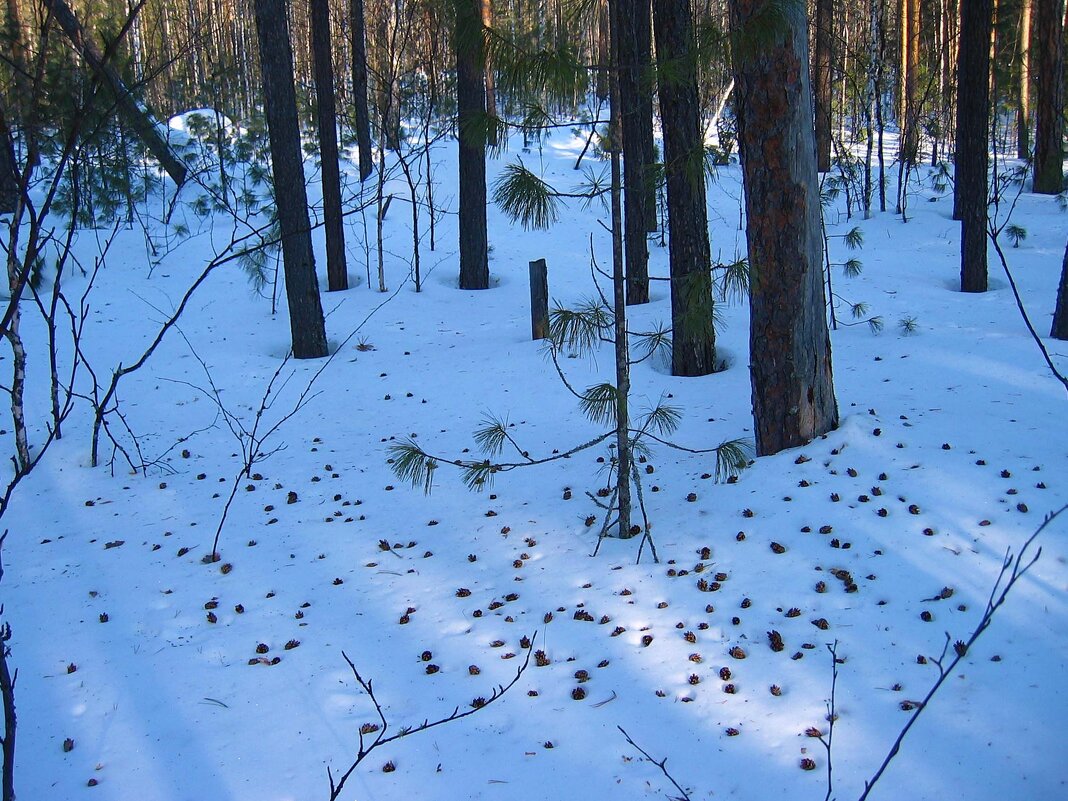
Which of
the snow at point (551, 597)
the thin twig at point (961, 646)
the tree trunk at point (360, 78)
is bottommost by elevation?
the snow at point (551, 597)

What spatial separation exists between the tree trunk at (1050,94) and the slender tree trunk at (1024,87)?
197 centimetres

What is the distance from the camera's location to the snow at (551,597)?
104 inches

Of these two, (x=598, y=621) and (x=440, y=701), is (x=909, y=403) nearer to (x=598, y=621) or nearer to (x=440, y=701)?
(x=598, y=621)

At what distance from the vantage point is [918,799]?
232 cm

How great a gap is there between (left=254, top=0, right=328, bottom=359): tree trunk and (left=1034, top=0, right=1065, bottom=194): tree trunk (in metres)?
10.7

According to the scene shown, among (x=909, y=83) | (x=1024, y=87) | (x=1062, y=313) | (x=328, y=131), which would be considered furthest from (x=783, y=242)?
(x=1024, y=87)

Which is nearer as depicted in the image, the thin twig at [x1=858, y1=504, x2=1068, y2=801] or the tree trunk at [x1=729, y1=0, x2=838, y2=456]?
the thin twig at [x1=858, y1=504, x2=1068, y2=801]

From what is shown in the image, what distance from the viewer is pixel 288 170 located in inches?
312

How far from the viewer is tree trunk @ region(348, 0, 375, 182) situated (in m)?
11.4

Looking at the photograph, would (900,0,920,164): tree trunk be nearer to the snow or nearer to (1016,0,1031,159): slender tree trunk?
(1016,0,1031,159): slender tree trunk

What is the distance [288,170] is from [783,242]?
5.38 metres

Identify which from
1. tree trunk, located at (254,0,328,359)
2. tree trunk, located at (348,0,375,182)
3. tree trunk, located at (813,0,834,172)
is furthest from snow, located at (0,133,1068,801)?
tree trunk, located at (813,0,834,172)

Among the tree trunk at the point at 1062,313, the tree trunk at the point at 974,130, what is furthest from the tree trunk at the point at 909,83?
the tree trunk at the point at 1062,313

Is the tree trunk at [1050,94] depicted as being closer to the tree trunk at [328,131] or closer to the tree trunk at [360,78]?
the tree trunk at [360,78]
